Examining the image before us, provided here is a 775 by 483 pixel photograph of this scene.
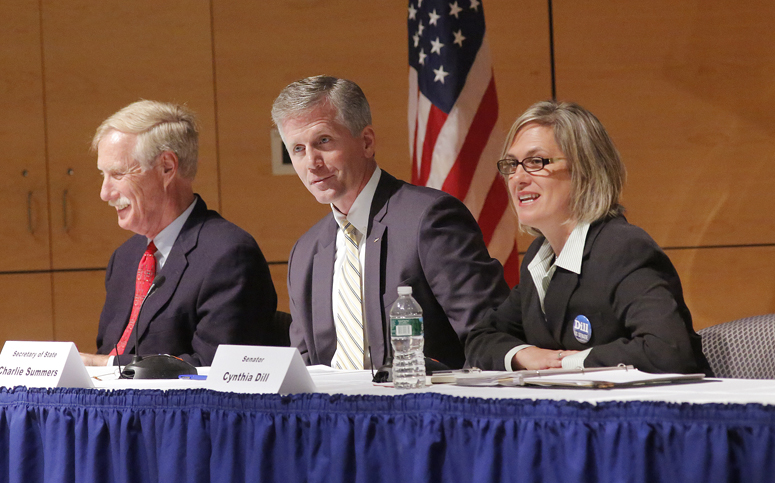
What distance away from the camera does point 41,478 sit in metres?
1.60

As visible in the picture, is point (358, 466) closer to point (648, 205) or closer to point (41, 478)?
point (41, 478)

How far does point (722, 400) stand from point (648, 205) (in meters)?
3.61

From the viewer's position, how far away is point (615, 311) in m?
1.86

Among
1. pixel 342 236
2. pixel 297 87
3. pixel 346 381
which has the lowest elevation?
pixel 346 381

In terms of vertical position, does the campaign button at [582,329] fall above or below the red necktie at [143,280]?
below

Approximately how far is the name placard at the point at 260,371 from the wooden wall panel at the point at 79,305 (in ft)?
12.8

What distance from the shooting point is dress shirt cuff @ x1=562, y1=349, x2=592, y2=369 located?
5.76 ft

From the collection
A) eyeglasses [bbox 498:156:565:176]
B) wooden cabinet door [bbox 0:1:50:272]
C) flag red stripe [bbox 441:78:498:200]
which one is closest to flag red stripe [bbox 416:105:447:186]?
flag red stripe [bbox 441:78:498:200]

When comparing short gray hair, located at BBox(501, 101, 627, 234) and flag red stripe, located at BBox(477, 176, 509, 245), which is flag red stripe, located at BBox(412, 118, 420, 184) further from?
short gray hair, located at BBox(501, 101, 627, 234)

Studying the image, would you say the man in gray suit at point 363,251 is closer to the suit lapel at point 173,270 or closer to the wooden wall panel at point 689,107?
the suit lapel at point 173,270

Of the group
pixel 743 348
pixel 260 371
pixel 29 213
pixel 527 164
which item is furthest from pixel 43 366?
pixel 29 213

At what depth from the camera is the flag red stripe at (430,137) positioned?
3.50 meters

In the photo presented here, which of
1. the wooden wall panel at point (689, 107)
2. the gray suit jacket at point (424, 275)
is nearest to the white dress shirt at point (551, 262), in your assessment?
the gray suit jacket at point (424, 275)

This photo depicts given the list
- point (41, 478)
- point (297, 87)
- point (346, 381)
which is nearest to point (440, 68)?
point (297, 87)
